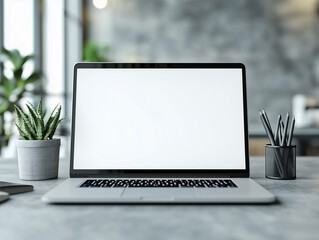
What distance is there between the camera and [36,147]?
0.82 m

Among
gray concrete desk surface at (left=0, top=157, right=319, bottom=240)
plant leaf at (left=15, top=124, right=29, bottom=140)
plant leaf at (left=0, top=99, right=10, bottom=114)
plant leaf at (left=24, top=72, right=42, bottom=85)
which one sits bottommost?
gray concrete desk surface at (left=0, top=157, right=319, bottom=240)

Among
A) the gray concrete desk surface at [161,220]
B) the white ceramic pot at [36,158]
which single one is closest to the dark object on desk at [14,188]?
the gray concrete desk surface at [161,220]

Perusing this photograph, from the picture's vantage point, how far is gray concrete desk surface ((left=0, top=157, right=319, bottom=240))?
46cm

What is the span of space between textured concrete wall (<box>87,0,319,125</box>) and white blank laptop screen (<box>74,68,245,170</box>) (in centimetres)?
373

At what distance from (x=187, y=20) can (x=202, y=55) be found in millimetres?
512

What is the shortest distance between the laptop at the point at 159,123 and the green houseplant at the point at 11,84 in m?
1.65

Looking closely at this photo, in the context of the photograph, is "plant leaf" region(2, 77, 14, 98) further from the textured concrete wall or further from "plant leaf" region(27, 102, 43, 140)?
the textured concrete wall

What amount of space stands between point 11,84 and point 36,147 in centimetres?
174

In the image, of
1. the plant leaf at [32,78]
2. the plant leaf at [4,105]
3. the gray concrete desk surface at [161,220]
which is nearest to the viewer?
the gray concrete desk surface at [161,220]

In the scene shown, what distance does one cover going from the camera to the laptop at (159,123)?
2.70ft

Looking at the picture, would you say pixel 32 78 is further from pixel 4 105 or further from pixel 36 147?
pixel 36 147

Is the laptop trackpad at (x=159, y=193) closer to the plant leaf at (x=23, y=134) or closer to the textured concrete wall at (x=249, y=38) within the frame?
the plant leaf at (x=23, y=134)

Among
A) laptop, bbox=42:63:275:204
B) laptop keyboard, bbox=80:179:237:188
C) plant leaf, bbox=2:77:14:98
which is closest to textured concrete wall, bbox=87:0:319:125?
plant leaf, bbox=2:77:14:98

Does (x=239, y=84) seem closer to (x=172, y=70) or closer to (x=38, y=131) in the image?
(x=172, y=70)
